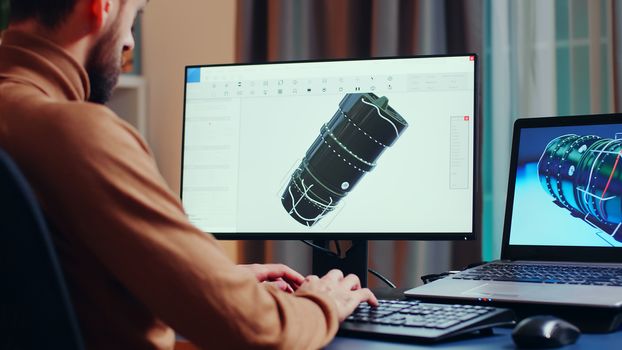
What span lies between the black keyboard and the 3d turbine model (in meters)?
0.40

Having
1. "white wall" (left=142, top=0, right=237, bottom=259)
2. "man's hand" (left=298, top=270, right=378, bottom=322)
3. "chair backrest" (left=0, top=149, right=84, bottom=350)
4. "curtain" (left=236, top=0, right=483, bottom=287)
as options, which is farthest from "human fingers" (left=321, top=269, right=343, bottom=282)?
"white wall" (left=142, top=0, right=237, bottom=259)

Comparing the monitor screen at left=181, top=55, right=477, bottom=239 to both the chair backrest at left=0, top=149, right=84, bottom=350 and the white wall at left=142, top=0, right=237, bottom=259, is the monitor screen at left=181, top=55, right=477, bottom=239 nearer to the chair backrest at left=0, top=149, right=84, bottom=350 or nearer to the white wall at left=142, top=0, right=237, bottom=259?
the chair backrest at left=0, top=149, right=84, bottom=350

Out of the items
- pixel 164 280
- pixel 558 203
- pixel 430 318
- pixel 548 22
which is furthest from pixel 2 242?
pixel 548 22

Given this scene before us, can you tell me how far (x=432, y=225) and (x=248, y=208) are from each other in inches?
13.8

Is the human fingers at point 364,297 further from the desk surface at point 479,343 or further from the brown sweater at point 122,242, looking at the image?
the brown sweater at point 122,242

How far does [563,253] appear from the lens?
1.40m

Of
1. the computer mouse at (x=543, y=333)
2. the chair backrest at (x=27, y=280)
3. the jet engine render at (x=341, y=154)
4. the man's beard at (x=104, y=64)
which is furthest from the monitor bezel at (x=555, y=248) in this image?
the chair backrest at (x=27, y=280)

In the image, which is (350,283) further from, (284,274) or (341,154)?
(341,154)

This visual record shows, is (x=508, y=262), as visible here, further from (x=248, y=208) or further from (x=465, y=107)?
(x=248, y=208)

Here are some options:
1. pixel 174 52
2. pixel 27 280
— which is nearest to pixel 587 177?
pixel 27 280

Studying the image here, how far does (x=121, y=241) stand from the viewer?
0.77m

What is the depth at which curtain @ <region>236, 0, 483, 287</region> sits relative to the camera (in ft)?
7.03

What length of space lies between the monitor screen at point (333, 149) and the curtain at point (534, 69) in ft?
2.27

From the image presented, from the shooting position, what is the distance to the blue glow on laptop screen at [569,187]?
1.36 metres
